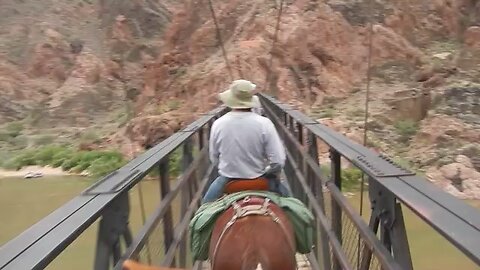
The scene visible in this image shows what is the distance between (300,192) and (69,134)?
27.9 metres

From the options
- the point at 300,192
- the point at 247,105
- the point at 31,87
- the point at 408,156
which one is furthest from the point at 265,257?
the point at 31,87

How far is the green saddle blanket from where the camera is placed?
3500 millimetres

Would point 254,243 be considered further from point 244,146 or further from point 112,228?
point 244,146

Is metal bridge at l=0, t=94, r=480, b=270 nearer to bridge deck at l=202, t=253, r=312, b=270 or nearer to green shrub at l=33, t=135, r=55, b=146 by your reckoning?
bridge deck at l=202, t=253, r=312, b=270

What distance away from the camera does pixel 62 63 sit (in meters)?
42.8

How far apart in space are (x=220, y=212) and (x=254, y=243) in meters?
0.42

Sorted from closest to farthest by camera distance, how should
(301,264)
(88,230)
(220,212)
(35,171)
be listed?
(220,212)
(88,230)
(301,264)
(35,171)

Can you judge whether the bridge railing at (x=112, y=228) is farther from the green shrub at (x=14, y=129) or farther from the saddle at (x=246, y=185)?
the green shrub at (x=14, y=129)

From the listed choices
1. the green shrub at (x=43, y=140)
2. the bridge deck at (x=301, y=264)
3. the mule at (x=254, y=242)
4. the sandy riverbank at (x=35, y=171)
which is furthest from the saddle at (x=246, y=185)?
the green shrub at (x=43, y=140)

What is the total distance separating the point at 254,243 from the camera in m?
3.07

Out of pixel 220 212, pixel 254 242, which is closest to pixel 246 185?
pixel 220 212

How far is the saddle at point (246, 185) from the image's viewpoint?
4.30 metres

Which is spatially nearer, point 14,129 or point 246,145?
point 246,145

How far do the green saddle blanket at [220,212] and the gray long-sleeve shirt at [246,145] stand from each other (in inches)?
30.2
